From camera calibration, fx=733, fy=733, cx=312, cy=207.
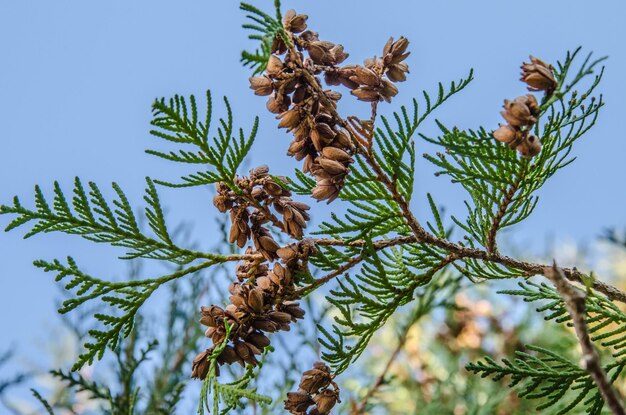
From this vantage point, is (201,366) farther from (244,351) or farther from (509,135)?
(509,135)

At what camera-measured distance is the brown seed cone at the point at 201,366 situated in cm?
117

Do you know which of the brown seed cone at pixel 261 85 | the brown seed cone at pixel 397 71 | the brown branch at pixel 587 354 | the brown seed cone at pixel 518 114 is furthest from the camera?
the brown seed cone at pixel 397 71

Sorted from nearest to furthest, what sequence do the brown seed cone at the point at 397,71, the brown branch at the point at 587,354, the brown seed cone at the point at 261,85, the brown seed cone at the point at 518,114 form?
the brown branch at the point at 587,354 → the brown seed cone at the point at 518,114 → the brown seed cone at the point at 261,85 → the brown seed cone at the point at 397,71

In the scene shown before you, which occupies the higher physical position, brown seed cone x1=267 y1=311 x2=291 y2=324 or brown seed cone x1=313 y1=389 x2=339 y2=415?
brown seed cone x1=267 y1=311 x2=291 y2=324

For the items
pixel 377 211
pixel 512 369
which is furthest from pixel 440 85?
pixel 512 369

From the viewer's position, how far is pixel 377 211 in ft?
3.95

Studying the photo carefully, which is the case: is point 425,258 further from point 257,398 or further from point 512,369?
point 257,398

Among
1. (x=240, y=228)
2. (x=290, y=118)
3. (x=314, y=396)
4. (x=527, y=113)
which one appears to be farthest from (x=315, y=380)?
(x=527, y=113)

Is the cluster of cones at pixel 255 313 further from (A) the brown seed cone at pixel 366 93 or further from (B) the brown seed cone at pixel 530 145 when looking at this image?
(B) the brown seed cone at pixel 530 145

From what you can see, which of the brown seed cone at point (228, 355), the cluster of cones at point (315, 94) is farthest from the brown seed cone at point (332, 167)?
the brown seed cone at point (228, 355)

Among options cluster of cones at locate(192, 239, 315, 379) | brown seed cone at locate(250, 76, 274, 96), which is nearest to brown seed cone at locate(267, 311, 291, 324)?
cluster of cones at locate(192, 239, 315, 379)

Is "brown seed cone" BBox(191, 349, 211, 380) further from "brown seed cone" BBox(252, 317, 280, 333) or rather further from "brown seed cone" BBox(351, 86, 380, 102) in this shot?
"brown seed cone" BBox(351, 86, 380, 102)

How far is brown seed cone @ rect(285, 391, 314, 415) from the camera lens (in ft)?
3.77

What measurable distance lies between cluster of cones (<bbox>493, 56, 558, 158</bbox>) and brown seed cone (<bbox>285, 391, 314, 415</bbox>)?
0.50 meters
